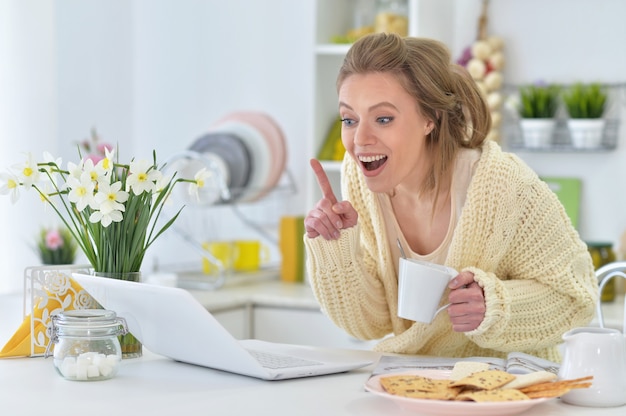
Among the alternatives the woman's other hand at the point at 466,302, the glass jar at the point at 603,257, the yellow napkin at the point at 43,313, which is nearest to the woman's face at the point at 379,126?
the woman's other hand at the point at 466,302

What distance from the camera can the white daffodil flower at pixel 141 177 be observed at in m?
1.57

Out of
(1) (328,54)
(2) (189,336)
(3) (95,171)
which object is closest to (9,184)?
(3) (95,171)

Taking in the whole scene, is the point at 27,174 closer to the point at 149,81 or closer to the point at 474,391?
the point at 474,391

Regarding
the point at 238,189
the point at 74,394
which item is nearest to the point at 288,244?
the point at 238,189

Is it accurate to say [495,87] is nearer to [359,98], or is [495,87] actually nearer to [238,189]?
[238,189]

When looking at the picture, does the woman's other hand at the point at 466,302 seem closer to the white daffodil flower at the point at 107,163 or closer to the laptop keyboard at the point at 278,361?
the laptop keyboard at the point at 278,361

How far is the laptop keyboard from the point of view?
1485mm

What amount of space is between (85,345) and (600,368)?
2.50ft

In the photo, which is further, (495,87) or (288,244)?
(288,244)

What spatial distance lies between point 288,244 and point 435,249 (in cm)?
151

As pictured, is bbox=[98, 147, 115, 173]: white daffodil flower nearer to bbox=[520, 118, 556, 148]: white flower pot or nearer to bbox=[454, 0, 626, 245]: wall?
bbox=[520, 118, 556, 148]: white flower pot

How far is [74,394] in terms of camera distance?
53.1 inches

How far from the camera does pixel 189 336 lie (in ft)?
4.83

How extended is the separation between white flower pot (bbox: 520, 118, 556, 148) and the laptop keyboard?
5.74 feet
